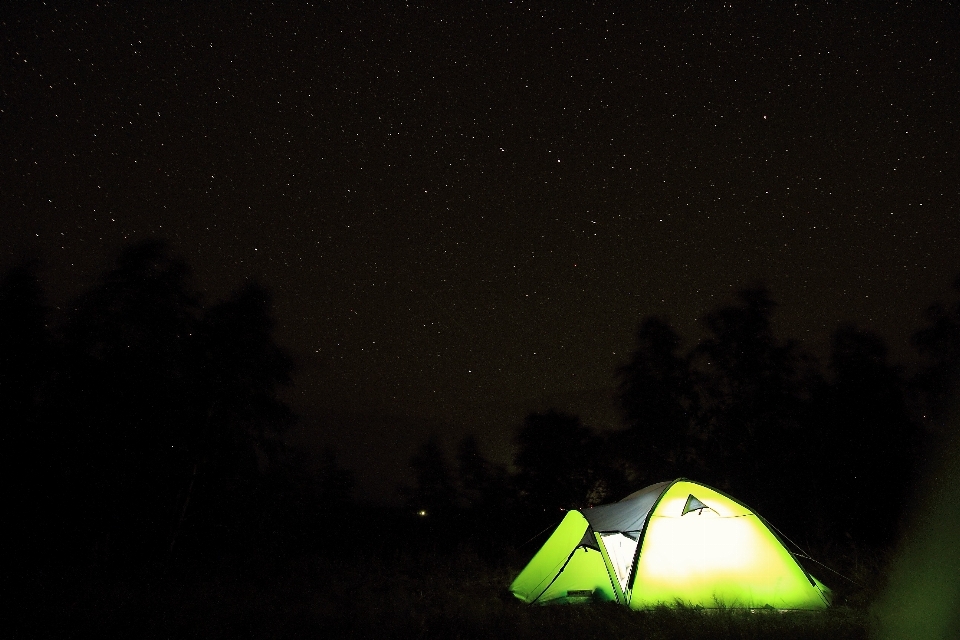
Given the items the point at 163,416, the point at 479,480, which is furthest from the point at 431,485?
the point at 163,416

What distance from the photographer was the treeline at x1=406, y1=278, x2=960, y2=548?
19000 millimetres

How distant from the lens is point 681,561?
9.38 metres

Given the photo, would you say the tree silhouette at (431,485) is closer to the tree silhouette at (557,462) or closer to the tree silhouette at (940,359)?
the tree silhouette at (557,462)

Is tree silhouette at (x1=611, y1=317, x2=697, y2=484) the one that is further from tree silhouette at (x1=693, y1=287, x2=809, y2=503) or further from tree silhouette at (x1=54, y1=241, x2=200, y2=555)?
tree silhouette at (x1=54, y1=241, x2=200, y2=555)

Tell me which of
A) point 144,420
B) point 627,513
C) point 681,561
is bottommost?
point 681,561

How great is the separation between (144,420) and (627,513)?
1398cm

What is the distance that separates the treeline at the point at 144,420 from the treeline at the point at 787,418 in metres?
13.5

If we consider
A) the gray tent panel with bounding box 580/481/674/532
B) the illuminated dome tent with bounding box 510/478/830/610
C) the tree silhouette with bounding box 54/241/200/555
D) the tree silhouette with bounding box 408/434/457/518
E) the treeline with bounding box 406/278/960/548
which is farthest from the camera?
the tree silhouette with bounding box 408/434/457/518

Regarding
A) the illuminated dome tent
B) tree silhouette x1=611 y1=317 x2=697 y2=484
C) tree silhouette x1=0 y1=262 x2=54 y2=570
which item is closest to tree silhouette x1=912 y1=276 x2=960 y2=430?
tree silhouette x1=611 y1=317 x2=697 y2=484

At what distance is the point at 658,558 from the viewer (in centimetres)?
937

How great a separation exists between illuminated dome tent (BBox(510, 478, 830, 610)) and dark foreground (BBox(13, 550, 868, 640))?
1.79ft

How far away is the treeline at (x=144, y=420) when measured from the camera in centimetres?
1597

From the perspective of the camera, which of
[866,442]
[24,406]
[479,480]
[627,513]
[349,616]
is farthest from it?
[479,480]

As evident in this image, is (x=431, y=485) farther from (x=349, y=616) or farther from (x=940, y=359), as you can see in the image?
(x=349, y=616)
